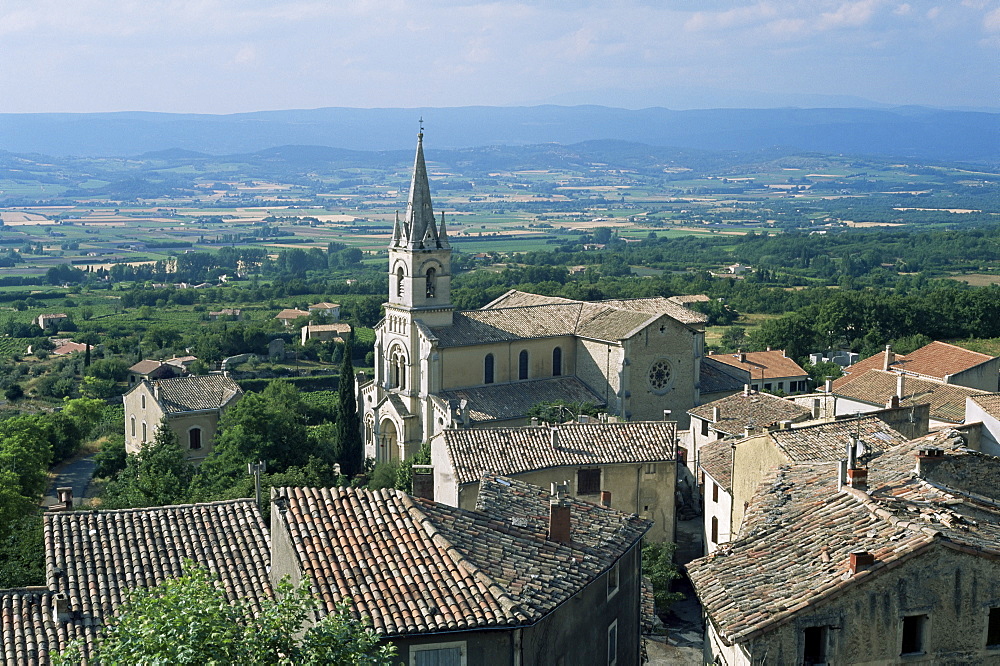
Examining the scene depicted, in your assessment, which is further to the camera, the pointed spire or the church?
the pointed spire

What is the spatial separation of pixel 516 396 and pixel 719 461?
62.2 feet

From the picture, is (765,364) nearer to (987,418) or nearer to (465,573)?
(987,418)

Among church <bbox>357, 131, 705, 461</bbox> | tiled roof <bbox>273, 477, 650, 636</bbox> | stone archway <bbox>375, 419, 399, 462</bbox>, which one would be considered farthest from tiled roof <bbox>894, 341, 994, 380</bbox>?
tiled roof <bbox>273, 477, 650, 636</bbox>

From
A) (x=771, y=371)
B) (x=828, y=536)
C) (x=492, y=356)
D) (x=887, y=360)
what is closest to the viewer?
(x=828, y=536)

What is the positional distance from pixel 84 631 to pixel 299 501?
10.6ft

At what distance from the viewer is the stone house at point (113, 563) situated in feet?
48.5

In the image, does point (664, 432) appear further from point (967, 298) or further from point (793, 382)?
point (967, 298)

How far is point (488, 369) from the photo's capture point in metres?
49.2

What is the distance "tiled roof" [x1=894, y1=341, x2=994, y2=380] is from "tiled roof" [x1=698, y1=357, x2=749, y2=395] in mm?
7510

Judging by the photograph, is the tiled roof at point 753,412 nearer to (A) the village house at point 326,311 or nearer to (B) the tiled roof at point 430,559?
(B) the tiled roof at point 430,559

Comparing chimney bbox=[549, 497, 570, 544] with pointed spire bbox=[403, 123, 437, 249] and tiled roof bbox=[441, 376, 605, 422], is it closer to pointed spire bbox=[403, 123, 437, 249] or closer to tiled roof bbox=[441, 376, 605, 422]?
tiled roof bbox=[441, 376, 605, 422]

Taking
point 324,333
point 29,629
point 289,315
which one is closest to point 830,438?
point 29,629

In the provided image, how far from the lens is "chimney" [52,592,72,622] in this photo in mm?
15000

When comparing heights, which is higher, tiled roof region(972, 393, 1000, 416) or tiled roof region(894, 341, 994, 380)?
tiled roof region(972, 393, 1000, 416)
